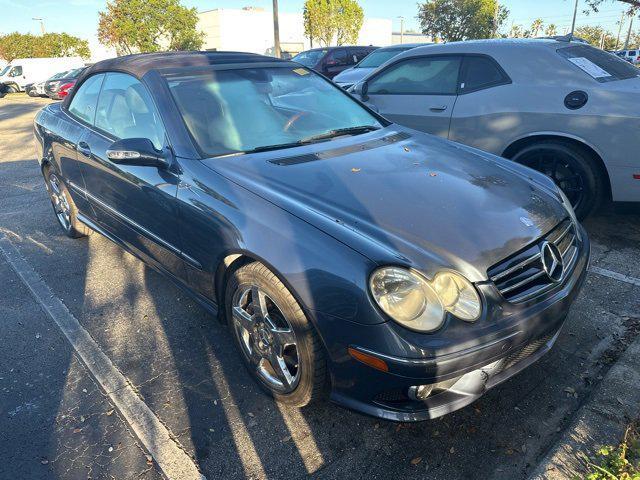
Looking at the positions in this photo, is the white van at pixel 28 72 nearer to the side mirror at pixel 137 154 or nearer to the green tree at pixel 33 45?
the green tree at pixel 33 45

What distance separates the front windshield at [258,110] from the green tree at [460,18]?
4708 centimetres

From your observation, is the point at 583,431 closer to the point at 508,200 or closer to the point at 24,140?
the point at 508,200

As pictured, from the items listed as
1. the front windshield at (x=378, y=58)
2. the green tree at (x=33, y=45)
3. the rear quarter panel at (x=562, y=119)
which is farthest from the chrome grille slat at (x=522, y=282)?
the green tree at (x=33, y=45)

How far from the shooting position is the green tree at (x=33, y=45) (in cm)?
4241

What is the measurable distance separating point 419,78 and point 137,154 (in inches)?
139

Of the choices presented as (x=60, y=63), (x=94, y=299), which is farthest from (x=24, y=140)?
(x=60, y=63)

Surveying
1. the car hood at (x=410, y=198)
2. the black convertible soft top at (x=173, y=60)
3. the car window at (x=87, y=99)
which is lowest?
the car hood at (x=410, y=198)

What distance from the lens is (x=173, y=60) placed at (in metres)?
3.29

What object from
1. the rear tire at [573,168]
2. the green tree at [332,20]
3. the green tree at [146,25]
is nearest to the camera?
the rear tire at [573,168]

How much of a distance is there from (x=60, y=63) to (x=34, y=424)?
3215 centimetres

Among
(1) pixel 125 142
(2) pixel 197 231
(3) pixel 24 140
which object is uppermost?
(1) pixel 125 142

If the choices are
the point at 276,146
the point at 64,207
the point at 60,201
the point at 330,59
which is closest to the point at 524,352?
the point at 276,146

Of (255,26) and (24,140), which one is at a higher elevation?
(255,26)

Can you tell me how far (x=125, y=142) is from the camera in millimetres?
2732
